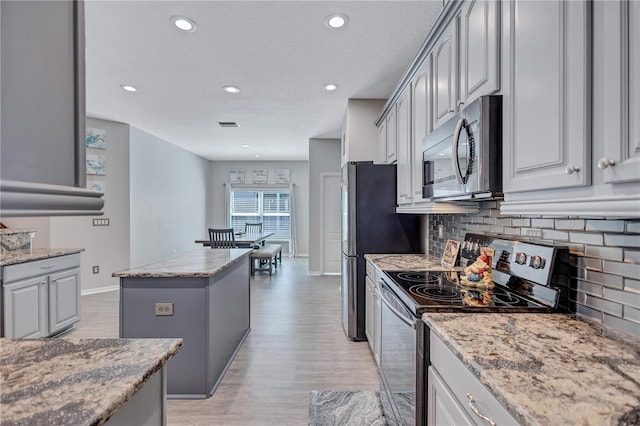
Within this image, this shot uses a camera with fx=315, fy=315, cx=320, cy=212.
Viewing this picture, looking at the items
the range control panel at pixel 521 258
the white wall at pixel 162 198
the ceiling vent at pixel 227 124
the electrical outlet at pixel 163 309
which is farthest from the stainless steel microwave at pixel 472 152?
the white wall at pixel 162 198

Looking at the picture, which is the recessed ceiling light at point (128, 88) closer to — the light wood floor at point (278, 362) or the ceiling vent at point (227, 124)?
the ceiling vent at point (227, 124)

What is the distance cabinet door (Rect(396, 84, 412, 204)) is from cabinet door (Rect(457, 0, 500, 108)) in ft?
3.11

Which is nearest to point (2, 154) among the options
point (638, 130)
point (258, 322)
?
point (638, 130)

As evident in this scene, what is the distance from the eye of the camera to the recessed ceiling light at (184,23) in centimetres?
235

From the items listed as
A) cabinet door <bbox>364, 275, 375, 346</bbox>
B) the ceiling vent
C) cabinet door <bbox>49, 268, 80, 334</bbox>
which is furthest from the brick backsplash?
the ceiling vent

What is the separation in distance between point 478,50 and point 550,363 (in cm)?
127

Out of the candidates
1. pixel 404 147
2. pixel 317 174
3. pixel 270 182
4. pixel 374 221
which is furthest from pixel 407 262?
pixel 270 182

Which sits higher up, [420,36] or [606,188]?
[420,36]

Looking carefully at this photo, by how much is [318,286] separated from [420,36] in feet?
13.2

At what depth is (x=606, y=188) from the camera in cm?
79

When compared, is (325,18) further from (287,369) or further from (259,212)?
(259,212)

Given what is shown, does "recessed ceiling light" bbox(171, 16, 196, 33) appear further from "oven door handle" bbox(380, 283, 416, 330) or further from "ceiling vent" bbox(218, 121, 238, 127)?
"ceiling vent" bbox(218, 121, 238, 127)

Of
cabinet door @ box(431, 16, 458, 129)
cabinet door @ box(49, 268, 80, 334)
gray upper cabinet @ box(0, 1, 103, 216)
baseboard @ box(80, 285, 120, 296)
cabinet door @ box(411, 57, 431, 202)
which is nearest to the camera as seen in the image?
gray upper cabinet @ box(0, 1, 103, 216)

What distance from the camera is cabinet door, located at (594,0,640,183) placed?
705 millimetres
